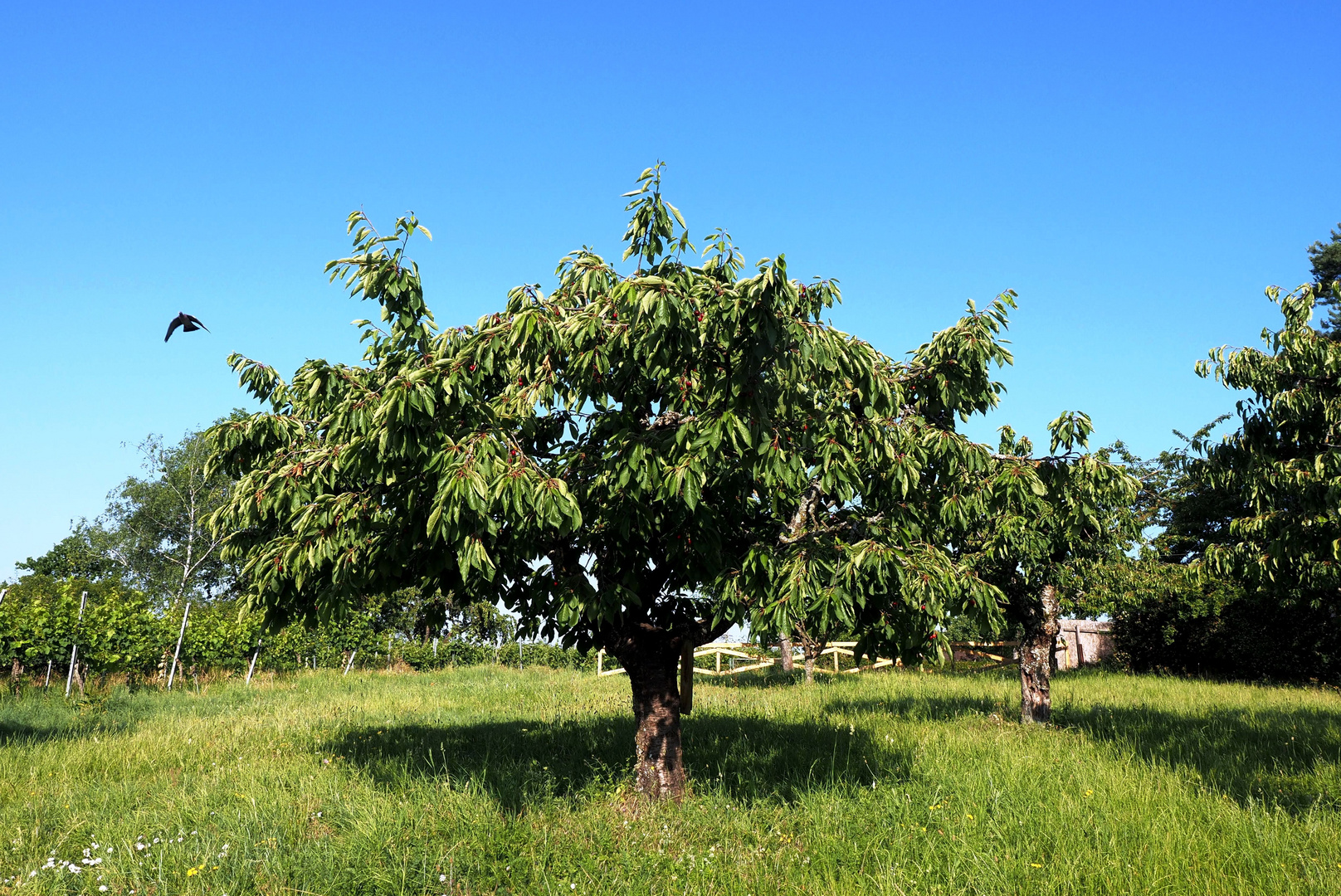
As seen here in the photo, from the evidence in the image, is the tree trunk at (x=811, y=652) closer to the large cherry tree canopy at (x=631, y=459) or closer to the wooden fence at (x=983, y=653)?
the wooden fence at (x=983, y=653)

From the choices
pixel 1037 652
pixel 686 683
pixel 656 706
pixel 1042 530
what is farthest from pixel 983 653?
pixel 656 706

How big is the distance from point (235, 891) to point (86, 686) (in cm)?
1588

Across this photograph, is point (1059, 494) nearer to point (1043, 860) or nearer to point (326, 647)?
point (1043, 860)

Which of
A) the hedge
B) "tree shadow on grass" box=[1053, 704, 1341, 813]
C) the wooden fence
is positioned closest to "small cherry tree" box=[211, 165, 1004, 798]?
"tree shadow on grass" box=[1053, 704, 1341, 813]

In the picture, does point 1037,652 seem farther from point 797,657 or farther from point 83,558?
point 83,558

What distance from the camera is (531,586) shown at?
7.96 meters

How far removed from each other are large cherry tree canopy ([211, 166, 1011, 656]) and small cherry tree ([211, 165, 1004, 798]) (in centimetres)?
3

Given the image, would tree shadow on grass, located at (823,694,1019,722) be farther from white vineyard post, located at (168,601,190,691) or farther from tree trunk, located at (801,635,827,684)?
white vineyard post, located at (168,601,190,691)

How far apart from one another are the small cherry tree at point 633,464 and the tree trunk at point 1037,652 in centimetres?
739

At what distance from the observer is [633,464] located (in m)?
6.39

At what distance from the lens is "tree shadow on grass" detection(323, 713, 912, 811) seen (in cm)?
900

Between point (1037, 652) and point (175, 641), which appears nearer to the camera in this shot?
point (1037, 652)

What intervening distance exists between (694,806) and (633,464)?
3865mm

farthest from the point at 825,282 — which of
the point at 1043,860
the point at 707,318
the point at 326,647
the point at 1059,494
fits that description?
the point at 326,647
